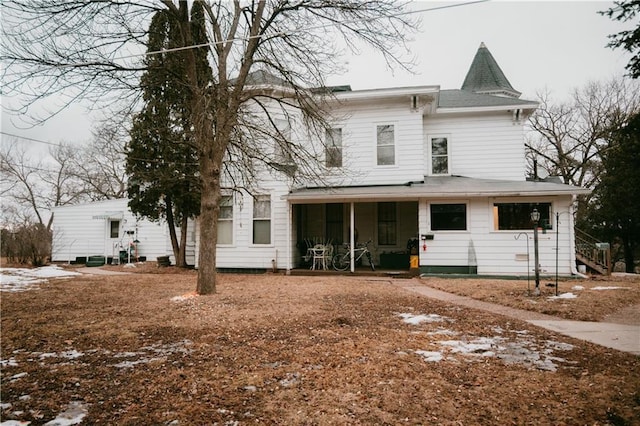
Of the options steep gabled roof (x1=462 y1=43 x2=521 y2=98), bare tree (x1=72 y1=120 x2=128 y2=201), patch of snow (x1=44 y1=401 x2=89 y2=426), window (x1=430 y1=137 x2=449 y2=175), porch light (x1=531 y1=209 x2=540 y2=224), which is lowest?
patch of snow (x1=44 y1=401 x2=89 y2=426)

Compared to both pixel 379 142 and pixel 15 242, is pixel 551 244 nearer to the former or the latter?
pixel 379 142

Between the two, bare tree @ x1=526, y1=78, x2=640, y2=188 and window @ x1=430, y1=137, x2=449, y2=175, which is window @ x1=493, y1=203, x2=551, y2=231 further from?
bare tree @ x1=526, y1=78, x2=640, y2=188

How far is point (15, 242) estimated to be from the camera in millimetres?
16281

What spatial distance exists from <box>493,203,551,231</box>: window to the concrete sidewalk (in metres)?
5.18

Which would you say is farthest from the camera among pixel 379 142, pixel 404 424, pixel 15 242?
pixel 15 242

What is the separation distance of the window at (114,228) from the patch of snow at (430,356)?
20230mm

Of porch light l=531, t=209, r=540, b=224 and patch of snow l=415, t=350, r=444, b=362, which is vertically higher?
porch light l=531, t=209, r=540, b=224

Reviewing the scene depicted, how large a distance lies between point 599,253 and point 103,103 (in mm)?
18129

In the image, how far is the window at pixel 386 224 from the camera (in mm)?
15430

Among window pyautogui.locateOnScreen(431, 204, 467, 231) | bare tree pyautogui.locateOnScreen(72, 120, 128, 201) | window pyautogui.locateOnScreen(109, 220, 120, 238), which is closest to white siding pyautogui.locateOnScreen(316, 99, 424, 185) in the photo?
window pyautogui.locateOnScreen(431, 204, 467, 231)

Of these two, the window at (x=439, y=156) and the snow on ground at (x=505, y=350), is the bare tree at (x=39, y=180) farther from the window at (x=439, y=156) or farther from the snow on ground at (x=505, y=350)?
the snow on ground at (x=505, y=350)

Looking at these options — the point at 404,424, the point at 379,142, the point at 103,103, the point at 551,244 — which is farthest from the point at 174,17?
the point at 551,244

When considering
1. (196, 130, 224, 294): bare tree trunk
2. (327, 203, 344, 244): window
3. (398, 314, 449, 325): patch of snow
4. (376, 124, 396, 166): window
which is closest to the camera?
(398, 314, 449, 325): patch of snow

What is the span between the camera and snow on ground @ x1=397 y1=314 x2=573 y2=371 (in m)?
4.04
